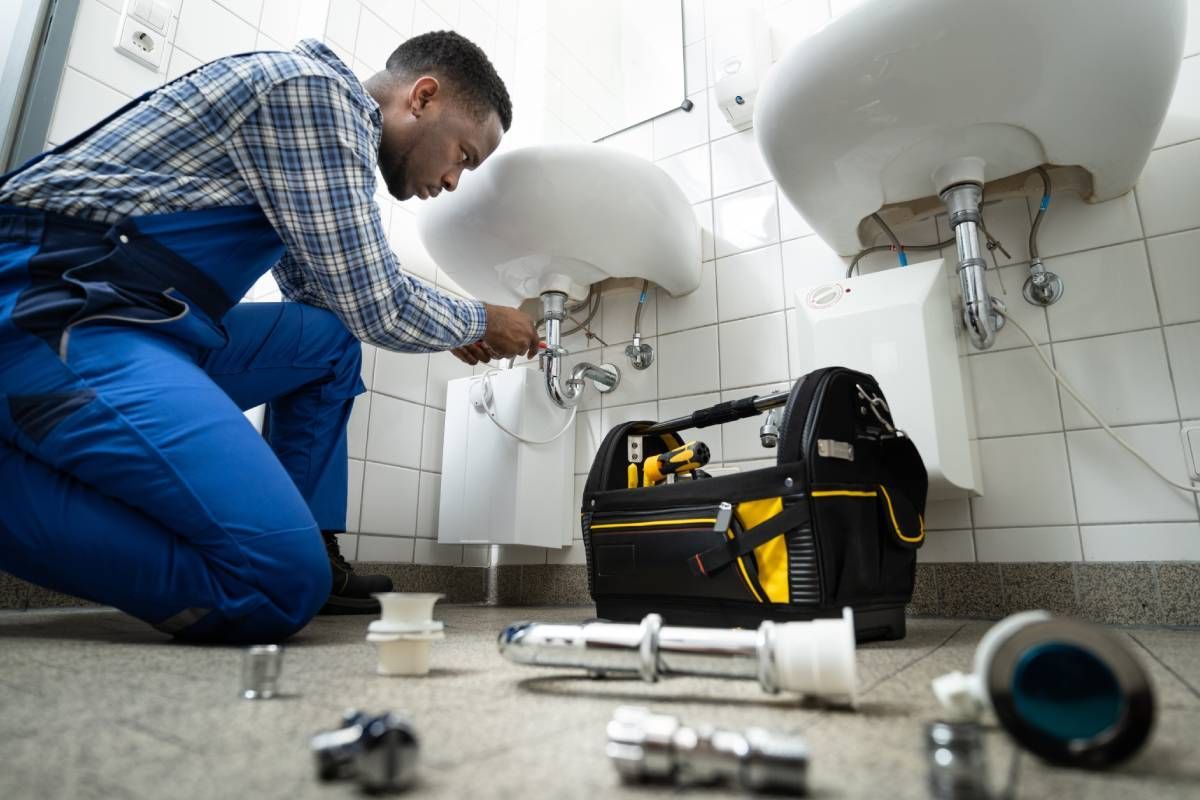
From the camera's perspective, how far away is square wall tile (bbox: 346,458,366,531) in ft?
5.31

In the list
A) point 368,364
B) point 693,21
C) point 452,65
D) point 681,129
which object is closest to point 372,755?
point 452,65

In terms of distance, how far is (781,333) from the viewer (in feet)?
5.05

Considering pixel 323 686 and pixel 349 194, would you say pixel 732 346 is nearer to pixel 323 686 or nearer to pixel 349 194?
pixel 349 194

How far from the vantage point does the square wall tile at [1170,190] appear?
1.20 meters

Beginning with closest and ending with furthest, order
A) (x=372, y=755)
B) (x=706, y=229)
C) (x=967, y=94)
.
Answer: (x=372, y=755) < (x=967, y=94) < (x=706, y=229)

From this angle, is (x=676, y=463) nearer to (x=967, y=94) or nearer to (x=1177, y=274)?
(x=967, y=94)

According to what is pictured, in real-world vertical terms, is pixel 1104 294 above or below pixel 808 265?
below

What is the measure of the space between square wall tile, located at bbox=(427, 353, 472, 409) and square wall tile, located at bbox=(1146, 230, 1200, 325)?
1.42 meters

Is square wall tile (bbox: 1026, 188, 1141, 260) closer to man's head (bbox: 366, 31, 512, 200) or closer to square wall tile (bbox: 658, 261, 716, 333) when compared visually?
square wall tile (bbox: 658, 261, 716, 333)

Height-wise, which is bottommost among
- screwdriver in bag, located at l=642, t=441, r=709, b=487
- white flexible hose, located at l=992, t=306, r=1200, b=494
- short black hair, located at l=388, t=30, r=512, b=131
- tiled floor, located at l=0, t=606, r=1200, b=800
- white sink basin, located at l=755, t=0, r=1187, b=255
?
tiled floor, located at l=0, t=606, r=1200, b=800

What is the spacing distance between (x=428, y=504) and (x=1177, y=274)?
158 centimetres

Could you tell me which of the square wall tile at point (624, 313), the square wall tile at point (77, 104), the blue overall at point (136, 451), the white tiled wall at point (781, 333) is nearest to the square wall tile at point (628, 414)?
the white tiled wall at point (781, 333)

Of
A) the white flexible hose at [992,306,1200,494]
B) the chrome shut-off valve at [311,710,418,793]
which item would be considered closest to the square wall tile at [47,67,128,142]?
the chrome shut-off valve at [311,710,418,793]

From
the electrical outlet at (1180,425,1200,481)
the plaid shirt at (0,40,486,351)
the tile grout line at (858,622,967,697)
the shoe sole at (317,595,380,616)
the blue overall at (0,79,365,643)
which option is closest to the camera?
the tile grout line at (858,622,967,697)
